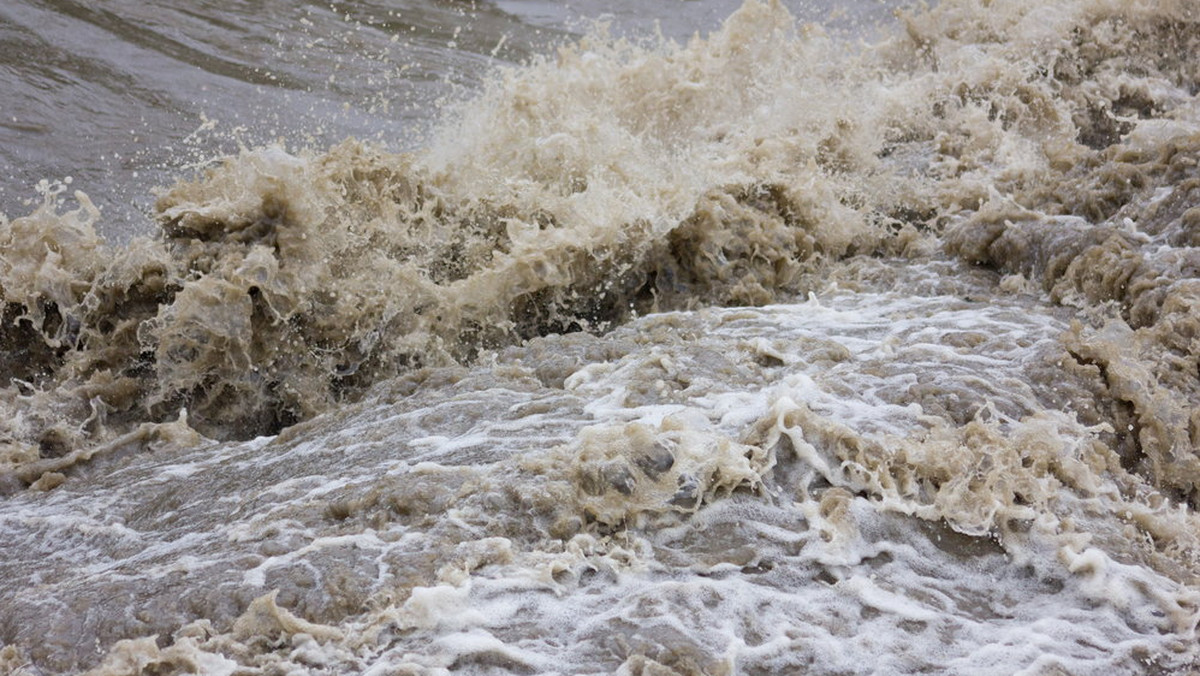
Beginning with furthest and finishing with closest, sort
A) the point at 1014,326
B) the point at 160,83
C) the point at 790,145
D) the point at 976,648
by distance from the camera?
the point at 160,83 < the point at 790,145 < the point at 1014,326 < the point at 976,648

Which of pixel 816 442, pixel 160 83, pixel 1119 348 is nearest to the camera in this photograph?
pixel 816 442

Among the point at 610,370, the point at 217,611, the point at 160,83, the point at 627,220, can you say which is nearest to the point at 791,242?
the point at 627,220

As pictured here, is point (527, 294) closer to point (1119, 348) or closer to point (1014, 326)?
point (1014, 326)

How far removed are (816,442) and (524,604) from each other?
41.1 inches

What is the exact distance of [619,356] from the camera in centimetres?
388

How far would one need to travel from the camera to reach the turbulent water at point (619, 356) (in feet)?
7.99

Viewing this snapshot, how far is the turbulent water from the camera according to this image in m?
2.44

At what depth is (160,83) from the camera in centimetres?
695

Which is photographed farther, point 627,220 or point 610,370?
point 627,220

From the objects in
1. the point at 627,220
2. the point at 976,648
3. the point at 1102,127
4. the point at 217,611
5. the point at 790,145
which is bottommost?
the point at 217,611

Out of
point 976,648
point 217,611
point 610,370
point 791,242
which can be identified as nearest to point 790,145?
point 791,242

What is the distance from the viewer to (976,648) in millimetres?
2354

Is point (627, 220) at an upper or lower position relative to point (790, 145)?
lower

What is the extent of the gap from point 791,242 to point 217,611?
340 cm
